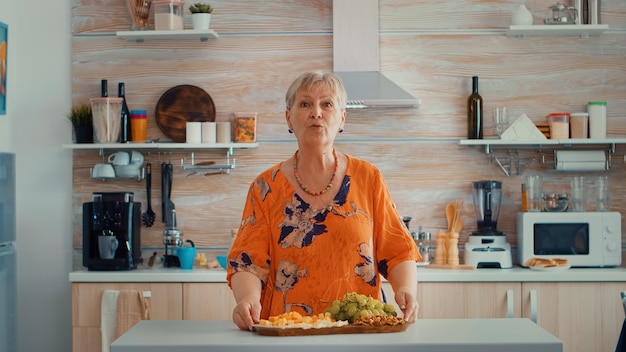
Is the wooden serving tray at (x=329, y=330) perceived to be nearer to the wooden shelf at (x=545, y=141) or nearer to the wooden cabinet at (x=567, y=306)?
the wooden cabinet at (x=567, y=306)

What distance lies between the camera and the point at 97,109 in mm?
4543

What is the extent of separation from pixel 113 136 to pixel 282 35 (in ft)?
3.37

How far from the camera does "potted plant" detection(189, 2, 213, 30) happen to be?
453 cm

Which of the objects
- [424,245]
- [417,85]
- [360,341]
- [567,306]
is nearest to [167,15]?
[417,85]

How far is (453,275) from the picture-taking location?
4195 mm

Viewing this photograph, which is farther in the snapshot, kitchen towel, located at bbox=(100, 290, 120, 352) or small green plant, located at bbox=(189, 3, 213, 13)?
small green plant, located at bbox=(189, 3, 213, 13)

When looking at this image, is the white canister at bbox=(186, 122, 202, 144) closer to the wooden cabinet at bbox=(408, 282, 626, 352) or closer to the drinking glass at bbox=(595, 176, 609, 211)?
the wooden cabinet at bbox=(408, 282, 626, 352)

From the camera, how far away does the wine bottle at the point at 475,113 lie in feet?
15.0

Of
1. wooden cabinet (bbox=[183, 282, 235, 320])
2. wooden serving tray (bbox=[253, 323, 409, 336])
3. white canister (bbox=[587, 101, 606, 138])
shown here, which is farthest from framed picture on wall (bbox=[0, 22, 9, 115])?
white canister (bbox=[587, 101, 606, 138])

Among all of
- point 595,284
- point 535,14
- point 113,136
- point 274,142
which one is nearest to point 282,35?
point 274,142

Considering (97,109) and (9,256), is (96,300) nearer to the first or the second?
(9,256)

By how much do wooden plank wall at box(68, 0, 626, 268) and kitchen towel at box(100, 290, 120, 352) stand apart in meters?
0.54

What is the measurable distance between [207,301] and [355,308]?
212cm

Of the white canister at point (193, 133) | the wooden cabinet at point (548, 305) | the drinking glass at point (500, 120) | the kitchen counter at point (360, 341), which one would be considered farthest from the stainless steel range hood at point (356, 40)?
the kitchen counter at point (360, 341)
